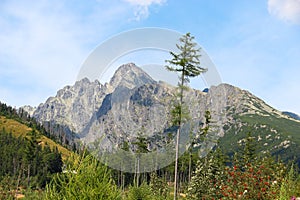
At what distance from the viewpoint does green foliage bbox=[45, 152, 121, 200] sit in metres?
7.20

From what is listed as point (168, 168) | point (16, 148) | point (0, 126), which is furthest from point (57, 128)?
point (168, 168)

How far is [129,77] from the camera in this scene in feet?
62.0

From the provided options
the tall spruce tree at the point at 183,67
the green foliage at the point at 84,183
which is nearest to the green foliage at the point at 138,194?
the tall spruce tree at the point at 183,67

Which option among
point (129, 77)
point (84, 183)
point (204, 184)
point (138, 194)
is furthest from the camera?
point (204, 184)

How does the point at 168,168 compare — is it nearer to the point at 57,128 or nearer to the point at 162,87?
the point at 162,87

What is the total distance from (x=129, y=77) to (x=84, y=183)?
39.1 ft

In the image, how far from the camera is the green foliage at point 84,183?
23.6ft

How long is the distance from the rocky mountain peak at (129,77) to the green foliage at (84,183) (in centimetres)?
1068

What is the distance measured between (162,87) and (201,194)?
7.28 metres

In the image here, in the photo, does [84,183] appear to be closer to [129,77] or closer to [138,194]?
[138,194]

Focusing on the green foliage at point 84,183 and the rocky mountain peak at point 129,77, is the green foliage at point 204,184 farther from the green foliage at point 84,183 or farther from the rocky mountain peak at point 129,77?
the green foliage at point 84,183

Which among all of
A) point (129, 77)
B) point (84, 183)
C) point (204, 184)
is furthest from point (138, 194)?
point (84, 183)

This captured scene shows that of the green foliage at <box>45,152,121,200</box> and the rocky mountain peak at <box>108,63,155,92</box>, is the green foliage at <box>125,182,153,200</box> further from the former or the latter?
the green foliage at <box>45,152,121,200</box>

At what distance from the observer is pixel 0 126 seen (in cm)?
13712
